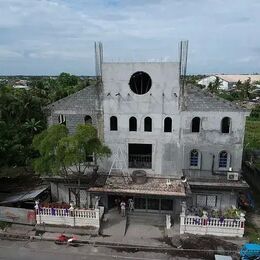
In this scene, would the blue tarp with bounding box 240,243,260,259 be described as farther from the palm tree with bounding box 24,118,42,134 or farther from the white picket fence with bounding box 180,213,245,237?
the palm tree with bounding box 24,118,42,134

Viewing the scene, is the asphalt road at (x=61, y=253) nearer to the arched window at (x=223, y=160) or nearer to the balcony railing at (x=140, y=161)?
the balcony railing at (x=140, y=161)

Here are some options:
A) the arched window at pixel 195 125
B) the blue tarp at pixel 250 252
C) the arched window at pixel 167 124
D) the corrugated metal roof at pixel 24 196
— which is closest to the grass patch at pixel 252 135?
the arched window at pixel 195 125

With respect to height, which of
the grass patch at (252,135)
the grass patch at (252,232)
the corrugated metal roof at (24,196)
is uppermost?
the corrugated metal roof at (24,196)

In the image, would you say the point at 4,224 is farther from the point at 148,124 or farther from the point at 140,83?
the point at 140,83

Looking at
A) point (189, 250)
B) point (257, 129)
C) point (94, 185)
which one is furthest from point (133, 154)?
point (257, 129)

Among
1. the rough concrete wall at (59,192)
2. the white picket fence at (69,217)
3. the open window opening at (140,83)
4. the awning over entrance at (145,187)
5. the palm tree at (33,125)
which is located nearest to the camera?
the awning over entrance at (145,187)

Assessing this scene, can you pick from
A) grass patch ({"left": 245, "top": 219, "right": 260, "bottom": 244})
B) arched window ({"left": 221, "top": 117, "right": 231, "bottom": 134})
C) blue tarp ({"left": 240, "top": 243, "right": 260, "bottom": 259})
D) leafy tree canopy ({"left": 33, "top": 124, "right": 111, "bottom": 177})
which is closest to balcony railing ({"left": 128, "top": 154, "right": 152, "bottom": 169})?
leafy tree canopy ({"left": 33, "top": 124, "right": 111, "bottom": 177})
